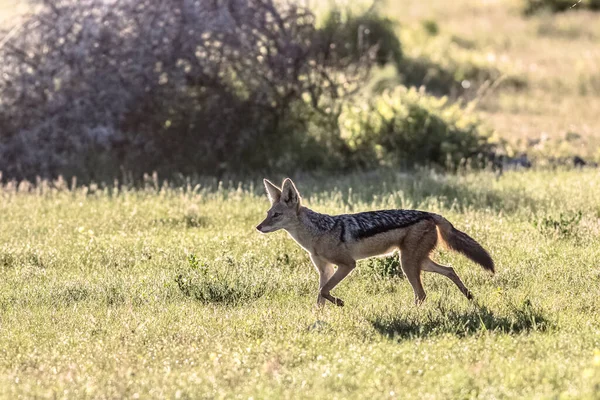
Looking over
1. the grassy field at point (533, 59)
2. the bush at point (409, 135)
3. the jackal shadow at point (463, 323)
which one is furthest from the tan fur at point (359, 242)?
the grassy field at point (533, 59)

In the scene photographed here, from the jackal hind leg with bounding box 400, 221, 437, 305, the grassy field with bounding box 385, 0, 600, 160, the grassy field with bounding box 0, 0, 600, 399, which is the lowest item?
the grassy field with bounding box 0, 0, 600, 399

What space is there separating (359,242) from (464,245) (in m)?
0.94

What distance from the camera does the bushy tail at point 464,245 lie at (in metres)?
8.67

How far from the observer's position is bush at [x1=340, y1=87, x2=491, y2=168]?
17.9m

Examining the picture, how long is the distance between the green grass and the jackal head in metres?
0.73

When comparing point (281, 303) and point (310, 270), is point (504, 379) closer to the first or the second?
point (281, 303)

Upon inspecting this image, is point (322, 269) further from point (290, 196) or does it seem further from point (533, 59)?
point (533, 59)

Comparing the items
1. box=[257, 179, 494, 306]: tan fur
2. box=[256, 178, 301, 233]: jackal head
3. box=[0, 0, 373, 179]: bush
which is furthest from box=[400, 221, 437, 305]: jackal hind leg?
box=[0, 0, 373, 179]: bush

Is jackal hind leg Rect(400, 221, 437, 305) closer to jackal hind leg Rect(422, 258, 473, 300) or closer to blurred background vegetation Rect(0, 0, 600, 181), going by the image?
jackal hind leg Rect(422, 258, 473, 300)

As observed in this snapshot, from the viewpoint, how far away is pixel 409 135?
18.0m

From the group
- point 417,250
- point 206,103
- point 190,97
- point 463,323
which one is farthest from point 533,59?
point 463,323

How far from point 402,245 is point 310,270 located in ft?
5.74

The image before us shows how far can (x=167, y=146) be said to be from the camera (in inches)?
719

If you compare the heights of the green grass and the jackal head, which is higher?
the jackal head
